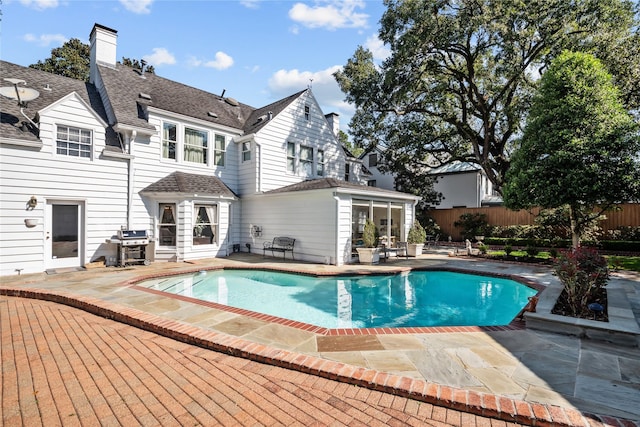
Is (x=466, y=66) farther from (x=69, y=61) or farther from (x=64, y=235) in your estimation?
(x=69, y=61)

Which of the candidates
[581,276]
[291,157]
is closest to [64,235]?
[291,157]

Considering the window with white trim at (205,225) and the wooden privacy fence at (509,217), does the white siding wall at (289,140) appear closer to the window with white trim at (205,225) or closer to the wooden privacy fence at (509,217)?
the window with white trim at (205,225)

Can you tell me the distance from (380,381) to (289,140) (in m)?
14.1

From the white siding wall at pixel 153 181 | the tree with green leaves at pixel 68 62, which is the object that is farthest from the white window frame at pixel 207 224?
the tree with green leaves at pixel 68 62

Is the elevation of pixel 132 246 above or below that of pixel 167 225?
below

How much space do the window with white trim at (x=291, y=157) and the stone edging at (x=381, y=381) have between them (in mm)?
11854

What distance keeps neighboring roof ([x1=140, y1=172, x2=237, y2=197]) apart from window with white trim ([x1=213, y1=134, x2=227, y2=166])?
0.93 meters

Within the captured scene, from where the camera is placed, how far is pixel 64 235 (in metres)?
10.5

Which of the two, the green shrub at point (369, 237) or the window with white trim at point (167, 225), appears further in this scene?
the window with white trim at point (167, 225)

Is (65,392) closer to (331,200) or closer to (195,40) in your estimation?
(331,200)

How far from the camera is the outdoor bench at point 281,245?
1329 cm

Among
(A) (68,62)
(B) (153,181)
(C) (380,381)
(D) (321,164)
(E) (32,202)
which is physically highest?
(A) (68,62)

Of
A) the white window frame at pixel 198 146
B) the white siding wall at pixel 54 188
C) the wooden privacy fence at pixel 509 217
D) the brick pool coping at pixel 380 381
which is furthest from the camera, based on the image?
the wooden privacy fence at pixel 509 217

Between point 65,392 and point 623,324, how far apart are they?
7528 millimetres
